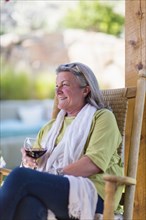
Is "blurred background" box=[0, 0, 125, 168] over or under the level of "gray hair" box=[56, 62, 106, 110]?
over

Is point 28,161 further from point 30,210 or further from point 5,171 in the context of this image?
point 30,210

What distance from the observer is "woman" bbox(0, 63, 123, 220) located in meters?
1.93

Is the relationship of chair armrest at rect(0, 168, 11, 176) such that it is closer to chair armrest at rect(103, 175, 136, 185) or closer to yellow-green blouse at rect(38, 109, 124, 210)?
yellow-green blouse at rect(38, 109, 124, 210)

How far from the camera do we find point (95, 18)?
927 cm

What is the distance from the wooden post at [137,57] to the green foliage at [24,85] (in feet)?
25.0

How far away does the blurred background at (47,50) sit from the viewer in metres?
7.50

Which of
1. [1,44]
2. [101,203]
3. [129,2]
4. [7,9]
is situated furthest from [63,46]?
[101,203]

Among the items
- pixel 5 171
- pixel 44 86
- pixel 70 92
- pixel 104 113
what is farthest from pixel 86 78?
pixel 44 86

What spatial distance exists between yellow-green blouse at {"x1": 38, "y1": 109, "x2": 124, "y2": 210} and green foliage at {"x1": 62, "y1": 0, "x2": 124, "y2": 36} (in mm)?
6707

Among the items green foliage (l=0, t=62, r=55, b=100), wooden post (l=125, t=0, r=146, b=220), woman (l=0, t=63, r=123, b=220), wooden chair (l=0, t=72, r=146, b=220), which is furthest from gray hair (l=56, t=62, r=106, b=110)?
green foliage (l=0, t=62, r=55, b=100)

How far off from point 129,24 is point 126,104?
51 centimetres

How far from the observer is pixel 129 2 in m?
2.60

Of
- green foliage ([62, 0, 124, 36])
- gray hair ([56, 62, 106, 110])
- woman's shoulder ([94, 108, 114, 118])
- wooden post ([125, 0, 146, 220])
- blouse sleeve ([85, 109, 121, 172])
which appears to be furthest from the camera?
green foliage ([62, 0, 124, 36])

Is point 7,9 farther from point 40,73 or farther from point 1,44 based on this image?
point 40,73
